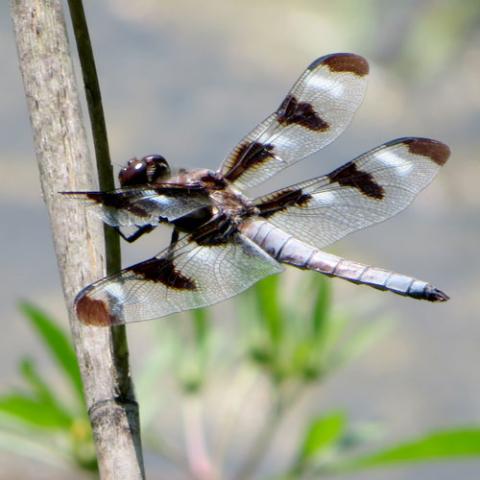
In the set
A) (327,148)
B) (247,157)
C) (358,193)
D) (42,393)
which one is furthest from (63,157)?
(327,148)

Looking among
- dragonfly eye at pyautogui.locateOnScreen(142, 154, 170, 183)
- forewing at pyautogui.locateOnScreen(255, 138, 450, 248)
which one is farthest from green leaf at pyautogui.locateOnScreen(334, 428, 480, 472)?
dragonfly eye at pyautogui.locateOnScreen(142, 154, 170, 183)

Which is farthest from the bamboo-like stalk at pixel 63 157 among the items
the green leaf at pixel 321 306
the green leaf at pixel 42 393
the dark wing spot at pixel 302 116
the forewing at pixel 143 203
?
the green leaf at pixel 321 306

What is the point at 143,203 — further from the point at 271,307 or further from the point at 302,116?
the point at 271,307

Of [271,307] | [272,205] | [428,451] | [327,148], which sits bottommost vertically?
[428,451]

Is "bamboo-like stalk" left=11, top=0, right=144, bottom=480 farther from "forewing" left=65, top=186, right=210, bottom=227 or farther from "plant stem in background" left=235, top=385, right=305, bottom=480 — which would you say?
"plant stem in background" left=235, top=385, right=305, bottom=480

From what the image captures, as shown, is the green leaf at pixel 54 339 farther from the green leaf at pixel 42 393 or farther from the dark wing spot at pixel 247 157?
the dark wing spot at pixel 247 157

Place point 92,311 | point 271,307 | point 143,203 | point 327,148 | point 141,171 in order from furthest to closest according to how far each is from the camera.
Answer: point 327,148, point 271,307, point 141,171, point 143,203, point 92,311

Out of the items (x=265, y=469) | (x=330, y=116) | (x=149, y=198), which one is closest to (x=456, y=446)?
(x=330, y=116)
